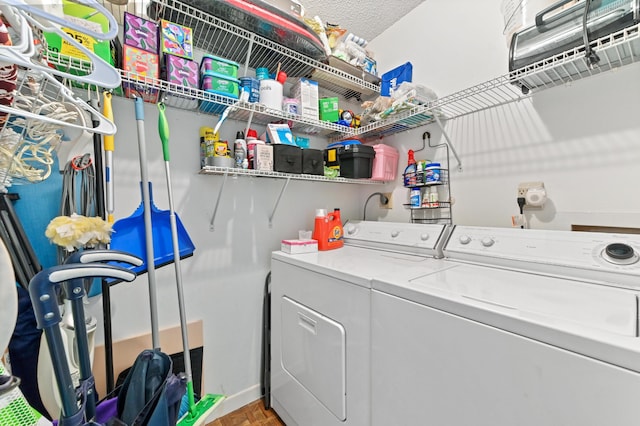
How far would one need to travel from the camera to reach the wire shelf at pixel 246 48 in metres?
1.25

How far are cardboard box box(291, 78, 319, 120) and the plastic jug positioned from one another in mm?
641

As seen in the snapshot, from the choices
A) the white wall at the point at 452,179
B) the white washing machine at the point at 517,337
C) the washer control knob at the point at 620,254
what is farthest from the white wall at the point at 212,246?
the washer control knob at the point at 620,254

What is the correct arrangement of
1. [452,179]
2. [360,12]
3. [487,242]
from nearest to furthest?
1. [487,242]
2. [452,179]
3. [360,12]

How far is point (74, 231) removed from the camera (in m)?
0.76

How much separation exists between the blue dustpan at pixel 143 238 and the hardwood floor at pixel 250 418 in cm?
110

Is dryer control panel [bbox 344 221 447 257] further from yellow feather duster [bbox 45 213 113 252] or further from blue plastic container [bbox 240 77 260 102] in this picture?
yellow feather duster [bbox 45 213 113 252]

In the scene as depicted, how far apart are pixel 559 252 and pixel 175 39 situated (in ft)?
6.22

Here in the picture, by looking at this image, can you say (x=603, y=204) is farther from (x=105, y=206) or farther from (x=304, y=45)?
(x=105, y=206)

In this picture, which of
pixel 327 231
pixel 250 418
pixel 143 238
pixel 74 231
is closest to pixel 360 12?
pixel 327 231

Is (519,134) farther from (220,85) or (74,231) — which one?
(74,231)

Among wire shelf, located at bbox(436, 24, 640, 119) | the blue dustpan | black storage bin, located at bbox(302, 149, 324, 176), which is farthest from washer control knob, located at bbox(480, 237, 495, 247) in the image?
the blue dustpan

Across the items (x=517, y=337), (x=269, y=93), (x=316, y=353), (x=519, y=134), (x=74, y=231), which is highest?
(x=269, y=93)

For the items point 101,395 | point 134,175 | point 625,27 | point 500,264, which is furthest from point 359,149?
point 101,395

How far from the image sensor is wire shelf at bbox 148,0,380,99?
1.25 metres
